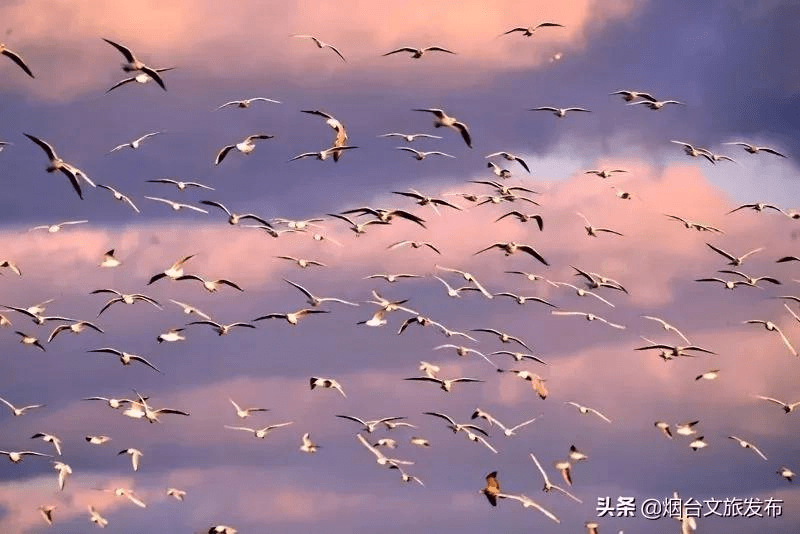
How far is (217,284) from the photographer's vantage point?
393 feet

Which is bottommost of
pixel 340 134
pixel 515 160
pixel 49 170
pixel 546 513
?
pixel 546 513

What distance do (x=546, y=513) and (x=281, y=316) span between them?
2712 cm

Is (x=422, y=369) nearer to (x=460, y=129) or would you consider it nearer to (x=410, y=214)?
(x=410, y=214)

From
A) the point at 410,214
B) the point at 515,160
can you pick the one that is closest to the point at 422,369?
the point at 515,160

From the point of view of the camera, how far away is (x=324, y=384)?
120625mm

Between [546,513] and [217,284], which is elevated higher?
[217,284]

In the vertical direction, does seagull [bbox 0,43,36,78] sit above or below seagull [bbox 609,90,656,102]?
below

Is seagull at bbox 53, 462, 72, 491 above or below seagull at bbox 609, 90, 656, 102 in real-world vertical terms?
below

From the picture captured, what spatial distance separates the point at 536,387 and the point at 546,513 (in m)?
19.7

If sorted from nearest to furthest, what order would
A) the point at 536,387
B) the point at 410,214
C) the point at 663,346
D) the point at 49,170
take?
1. the point at 49,170
2. the point at 410,214
3. the point at 536,387
4. the point at 663,346

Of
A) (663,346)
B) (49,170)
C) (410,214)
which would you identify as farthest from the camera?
(663,346)

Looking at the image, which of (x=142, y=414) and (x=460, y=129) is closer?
(x=460, y=129)

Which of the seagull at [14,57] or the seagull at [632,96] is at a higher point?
the seagull at [632,96]

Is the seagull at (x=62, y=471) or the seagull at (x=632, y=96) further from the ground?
the seagull at (x=632, y=96)
